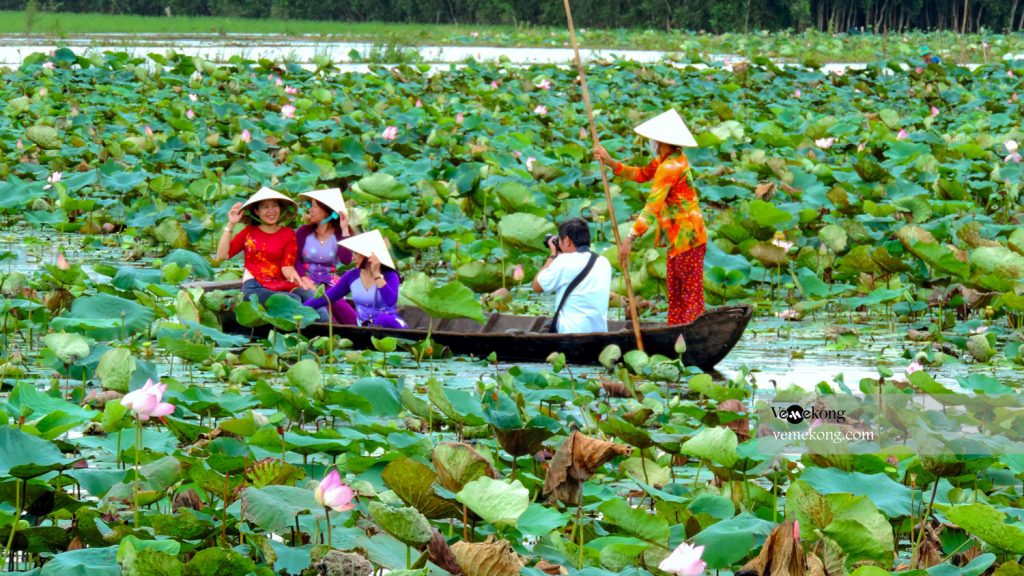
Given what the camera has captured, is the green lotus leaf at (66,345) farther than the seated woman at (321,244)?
No

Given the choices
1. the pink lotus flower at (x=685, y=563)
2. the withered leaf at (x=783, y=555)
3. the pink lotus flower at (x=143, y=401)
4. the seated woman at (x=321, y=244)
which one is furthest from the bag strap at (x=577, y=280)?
the pink lotus flower at (x=685, y=563)

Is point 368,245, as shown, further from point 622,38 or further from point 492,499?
point 622,38

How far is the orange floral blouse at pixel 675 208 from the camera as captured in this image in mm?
6715

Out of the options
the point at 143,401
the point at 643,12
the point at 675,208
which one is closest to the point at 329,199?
the point at 675,208

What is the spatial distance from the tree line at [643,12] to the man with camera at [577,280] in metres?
33.6

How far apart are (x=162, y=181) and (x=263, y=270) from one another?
2.47 m

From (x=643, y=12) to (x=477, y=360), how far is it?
42.5 metres

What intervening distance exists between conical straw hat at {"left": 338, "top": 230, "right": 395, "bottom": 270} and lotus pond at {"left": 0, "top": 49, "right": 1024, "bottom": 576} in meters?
0.41

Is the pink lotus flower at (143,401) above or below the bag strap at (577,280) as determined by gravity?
above

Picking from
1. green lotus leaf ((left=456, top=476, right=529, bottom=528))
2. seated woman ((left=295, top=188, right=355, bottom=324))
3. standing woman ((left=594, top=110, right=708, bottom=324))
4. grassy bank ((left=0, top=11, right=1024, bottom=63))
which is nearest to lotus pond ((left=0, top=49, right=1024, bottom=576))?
green lotus leaf ((left=456, top=476, right=529, bottom=528))

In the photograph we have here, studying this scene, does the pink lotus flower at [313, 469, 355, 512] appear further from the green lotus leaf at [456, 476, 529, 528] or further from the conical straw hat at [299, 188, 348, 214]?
the conical straw hat at [299, 188, 348, 214]

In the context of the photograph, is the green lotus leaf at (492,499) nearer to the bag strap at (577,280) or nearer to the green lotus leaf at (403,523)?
the green lotus leaf at (403,523)

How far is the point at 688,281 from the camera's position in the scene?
6.75 metres

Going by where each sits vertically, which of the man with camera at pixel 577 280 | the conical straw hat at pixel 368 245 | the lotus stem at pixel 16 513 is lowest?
the man with camera at pixel 577 280
